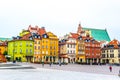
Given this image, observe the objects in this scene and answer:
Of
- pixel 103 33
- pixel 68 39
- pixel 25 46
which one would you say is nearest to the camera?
pixel 25 46

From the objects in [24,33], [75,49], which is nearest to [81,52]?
[75,49]

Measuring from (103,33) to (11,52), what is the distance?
46.1m

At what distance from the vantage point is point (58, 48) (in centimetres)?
10688

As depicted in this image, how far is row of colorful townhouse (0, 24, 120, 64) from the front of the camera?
9838cm

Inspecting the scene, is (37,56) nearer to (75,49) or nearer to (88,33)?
(75,49)

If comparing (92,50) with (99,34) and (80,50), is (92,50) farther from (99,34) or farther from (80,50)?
(99,34)

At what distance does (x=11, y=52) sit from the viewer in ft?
333

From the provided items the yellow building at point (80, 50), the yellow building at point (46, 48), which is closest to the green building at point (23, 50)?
the yellow building at point (46, 48)

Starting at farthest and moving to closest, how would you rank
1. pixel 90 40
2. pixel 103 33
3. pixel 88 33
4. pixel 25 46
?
pixel 103 33
pixel 88 33
pixel 90 40
pixel 25 46

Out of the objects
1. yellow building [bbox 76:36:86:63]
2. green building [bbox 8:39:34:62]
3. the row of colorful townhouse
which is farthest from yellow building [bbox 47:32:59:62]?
yellow building [bbox 76:36:86:63]

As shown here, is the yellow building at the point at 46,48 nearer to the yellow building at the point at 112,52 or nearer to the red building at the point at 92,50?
the red building at the point at 92,50

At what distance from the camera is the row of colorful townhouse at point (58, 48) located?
98.4 m

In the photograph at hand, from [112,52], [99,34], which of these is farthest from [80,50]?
[99,34]

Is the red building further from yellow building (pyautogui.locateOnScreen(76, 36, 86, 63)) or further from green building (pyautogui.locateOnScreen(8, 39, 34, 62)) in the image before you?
green building (pyautogui.locateOnScreen(8, 39, 34, 62))
